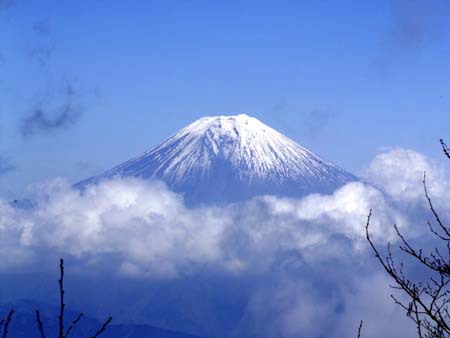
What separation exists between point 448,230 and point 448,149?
0.83 meters

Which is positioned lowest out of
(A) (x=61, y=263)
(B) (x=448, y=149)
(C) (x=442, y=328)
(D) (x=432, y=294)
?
(A) (x=61, y=263)

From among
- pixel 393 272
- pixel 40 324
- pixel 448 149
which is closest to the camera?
pixel 40 324

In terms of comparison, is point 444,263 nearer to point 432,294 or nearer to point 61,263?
point 432,294

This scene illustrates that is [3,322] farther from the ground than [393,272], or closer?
closer

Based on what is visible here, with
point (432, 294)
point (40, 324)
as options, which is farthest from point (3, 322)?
point (432, 294)

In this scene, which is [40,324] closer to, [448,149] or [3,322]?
[3,322]

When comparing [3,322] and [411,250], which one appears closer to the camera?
[3,322]

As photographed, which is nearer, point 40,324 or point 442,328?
point 40,324

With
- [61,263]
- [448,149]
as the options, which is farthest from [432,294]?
[61,263]

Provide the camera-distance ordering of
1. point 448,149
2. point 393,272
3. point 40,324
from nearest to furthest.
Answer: point 40,324 → point 448,149 → point 393,272

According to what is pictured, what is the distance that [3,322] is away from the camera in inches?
196

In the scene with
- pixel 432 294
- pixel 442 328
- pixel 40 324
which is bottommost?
pixel 40 324

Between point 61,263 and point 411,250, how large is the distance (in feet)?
13.0

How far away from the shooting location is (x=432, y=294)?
24.9 ft
